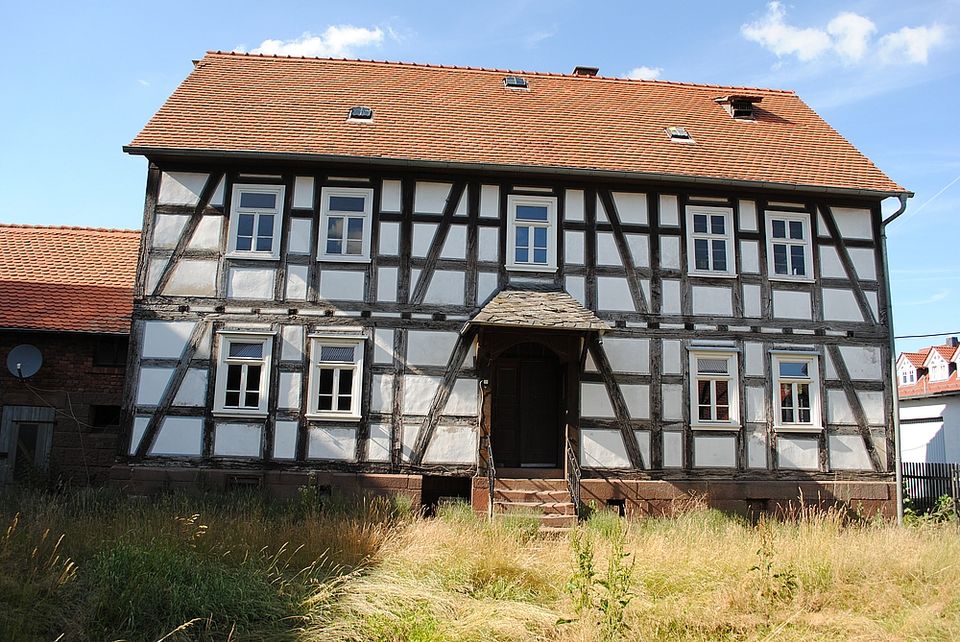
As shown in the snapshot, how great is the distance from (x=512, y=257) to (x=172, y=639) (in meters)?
9.91

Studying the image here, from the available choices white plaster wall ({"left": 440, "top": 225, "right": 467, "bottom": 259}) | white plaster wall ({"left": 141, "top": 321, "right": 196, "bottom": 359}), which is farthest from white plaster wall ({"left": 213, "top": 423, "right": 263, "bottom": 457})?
white plaster wall ({"left": 440, "top": 225, "right": 467, "bottom": 259})

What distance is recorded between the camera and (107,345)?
15531mm

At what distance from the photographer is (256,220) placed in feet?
49.1

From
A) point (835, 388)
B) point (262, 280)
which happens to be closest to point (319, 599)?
point (262, 280)

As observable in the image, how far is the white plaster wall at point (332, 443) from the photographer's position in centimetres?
1428

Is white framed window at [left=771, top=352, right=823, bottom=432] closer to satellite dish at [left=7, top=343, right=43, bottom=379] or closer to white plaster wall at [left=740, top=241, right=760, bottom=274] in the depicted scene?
white plaster wall at [left=740, top=241, right=760, bottom=274]

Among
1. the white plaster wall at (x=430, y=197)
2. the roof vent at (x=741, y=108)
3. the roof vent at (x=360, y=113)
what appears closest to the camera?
the white plaster wall at (x=430, y=197)

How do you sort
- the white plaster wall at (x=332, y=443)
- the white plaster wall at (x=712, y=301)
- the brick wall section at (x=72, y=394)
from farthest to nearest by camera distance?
Answer: the white plaster wall at (x=712, y=301), the brick wall section at (x=72, y=394), the white plaster wall at (x=332, y=443)

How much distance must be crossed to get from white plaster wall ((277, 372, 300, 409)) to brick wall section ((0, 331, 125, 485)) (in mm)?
3534

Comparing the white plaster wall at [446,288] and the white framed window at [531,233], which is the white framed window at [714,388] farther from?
the white plaster wall at [446,288]

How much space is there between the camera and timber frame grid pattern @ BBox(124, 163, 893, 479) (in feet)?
47.1

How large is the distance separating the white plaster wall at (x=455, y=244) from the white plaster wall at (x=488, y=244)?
1.00 ft

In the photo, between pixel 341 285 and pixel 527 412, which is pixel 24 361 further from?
pixel 527 412

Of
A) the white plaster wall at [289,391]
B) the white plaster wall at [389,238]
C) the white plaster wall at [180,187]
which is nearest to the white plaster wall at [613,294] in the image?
the white plaster wall at [389,238]
